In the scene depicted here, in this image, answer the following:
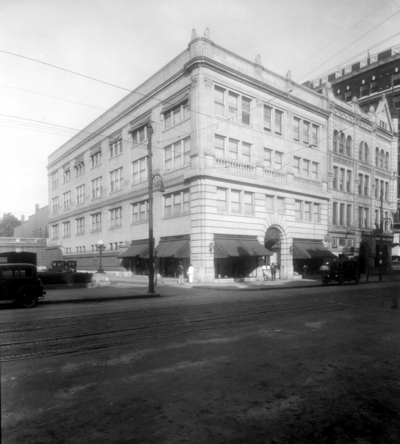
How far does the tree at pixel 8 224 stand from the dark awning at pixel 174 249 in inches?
2974

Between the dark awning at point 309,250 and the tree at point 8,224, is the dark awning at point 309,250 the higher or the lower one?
the lower one

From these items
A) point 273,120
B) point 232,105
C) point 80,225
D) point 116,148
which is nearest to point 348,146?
point 273,120

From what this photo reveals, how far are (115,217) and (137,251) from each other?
26.0 feet

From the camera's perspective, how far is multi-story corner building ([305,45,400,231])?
62.2 m

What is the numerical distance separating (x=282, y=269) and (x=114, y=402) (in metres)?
28.7

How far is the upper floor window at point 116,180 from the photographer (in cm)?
3829

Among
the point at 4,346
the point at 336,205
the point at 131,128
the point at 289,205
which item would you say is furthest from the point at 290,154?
the point at 4,346

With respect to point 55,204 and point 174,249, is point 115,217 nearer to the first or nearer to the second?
point 174,249

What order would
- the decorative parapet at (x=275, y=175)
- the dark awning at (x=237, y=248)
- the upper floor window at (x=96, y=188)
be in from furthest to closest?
1. the upper floor window at (x=96, y=188)
2. the decorative parapet at (x=275, y=175)
3. the dark awning at (x=237, y=248)

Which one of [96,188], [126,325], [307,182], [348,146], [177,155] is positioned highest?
[348,146]

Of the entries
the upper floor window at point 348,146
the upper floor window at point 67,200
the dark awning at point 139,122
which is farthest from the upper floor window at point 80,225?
the upper floor window at point 348,146

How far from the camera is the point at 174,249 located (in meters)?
27.7

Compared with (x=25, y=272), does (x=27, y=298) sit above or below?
below

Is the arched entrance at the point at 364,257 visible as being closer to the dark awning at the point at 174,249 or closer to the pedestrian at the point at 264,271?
the pedestrian at the point at 264,271
